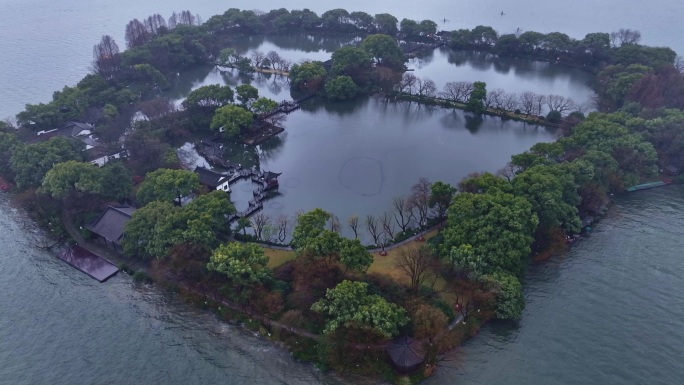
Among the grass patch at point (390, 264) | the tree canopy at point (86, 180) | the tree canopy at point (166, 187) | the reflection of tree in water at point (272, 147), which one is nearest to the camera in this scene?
the grass patch at point (390, 264)

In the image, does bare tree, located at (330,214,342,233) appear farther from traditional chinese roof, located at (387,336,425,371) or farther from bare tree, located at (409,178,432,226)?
traditional chinese roof, located at (387,336,425,371)

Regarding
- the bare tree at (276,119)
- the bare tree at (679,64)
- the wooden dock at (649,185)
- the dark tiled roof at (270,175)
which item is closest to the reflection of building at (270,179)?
Answer: the dark tiled roof at (270,175)

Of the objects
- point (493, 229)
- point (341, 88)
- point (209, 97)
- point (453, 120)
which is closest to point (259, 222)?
point (493, 229)

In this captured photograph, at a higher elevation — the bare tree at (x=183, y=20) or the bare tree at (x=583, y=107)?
the bare tree at (x=183, y=20)

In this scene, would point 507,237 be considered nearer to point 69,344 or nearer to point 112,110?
point 69,344

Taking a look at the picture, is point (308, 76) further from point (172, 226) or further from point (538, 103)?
point (172, 226)

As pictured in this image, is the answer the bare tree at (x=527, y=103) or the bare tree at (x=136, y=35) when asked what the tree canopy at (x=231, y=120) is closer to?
the bare tree at (x=527, y=103)
